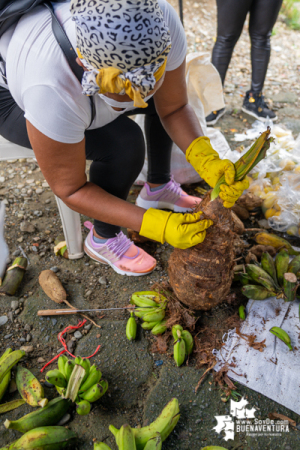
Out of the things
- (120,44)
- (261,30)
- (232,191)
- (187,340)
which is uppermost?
(120,44)

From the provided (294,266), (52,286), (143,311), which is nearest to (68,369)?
(143,311)

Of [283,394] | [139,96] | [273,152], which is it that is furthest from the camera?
[273,152]

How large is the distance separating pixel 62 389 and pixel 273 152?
275 centimetres

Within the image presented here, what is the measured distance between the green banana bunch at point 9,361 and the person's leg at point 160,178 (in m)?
1.52

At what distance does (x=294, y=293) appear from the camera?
1.90 m

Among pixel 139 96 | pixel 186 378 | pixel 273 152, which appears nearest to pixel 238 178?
pixel 139 96

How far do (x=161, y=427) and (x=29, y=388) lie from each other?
2.33 feet

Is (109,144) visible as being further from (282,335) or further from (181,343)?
(282,335)

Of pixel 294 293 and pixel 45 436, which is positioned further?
pixel 294 293

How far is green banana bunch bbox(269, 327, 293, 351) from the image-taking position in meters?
1.75

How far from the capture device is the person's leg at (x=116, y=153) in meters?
1.83

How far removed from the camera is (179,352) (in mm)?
1711

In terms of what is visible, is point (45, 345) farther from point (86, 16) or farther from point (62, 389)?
point (86, 16)

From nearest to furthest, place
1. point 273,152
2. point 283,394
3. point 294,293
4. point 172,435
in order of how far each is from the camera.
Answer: point 172,435 < point 283,394 < point 294,293 < point 273,152
